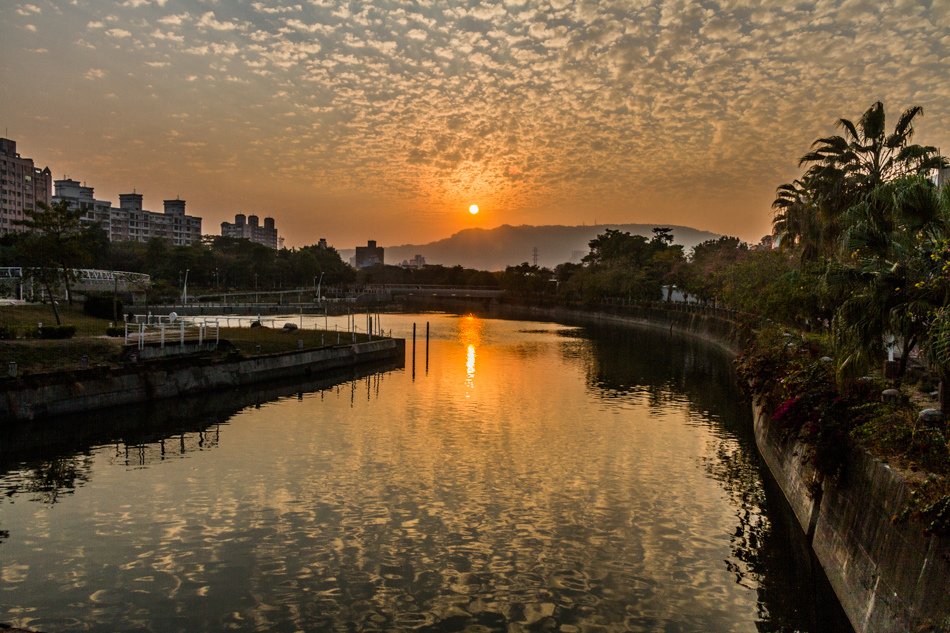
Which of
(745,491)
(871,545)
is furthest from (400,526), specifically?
(745,491)

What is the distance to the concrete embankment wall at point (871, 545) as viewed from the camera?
38.9 ft

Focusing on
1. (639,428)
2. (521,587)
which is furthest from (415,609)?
(639,428)

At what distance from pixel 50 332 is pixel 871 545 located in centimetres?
4769

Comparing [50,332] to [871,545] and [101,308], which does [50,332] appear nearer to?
[101,308]

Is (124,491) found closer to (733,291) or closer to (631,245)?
(733,291)

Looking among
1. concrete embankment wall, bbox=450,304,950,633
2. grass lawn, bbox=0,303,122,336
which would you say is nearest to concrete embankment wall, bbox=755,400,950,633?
concrete embankment wall, bbox=450,304,950,633

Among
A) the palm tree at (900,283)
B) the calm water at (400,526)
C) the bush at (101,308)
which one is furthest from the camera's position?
the bush at (101,308)

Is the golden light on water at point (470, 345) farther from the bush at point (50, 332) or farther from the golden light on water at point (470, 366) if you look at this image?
the bush at point (50, 332)

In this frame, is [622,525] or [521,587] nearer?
[521,587]

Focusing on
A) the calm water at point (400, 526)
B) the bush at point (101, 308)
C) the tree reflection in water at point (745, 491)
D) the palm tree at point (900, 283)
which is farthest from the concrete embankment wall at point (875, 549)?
the bush at point (101, 308)

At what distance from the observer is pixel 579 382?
183 feet

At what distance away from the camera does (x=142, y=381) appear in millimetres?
42125

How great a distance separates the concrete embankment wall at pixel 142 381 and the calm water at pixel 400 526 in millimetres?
2296

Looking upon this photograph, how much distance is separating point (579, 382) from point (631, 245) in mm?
137775
